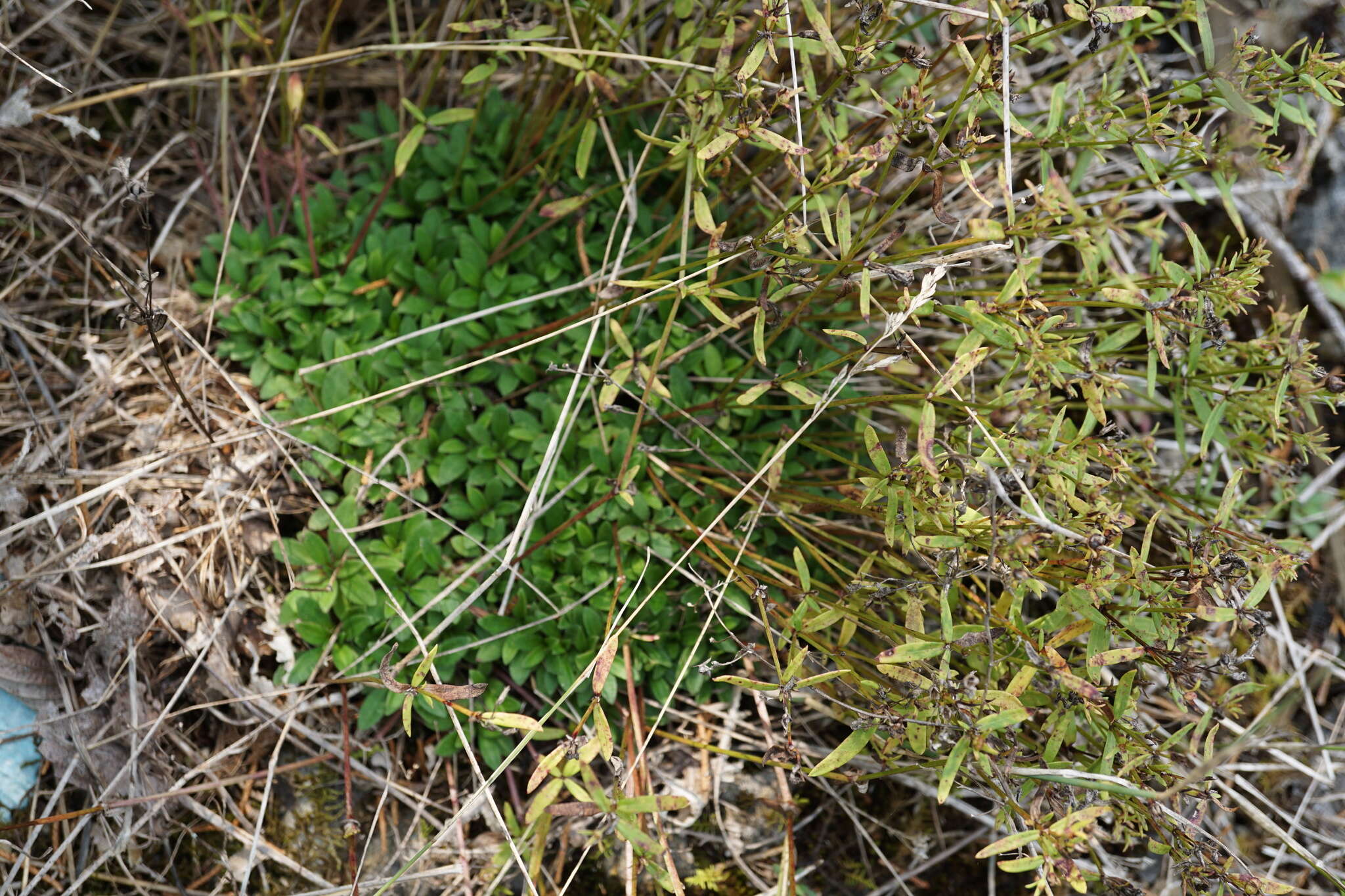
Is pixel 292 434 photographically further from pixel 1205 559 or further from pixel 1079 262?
pixel 1079 262

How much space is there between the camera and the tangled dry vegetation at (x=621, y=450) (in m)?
1.65

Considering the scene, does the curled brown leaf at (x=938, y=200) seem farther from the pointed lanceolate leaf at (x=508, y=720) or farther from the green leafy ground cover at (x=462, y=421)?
the pointed lanceolate leaf at (x=508, y=720)

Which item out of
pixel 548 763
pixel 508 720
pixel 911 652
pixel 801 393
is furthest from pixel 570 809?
pixel 801 393

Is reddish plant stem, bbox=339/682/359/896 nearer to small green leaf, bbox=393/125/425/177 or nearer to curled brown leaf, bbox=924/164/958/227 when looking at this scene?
small green leaf, bbox=393/125/425/177

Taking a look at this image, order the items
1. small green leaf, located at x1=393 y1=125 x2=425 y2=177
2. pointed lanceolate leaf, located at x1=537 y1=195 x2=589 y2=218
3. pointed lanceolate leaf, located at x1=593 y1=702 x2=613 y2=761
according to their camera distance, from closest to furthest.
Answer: pointed lanceolate leaf, located at x1=593 y1=702 x2=613 y2=761 < small green leaf, located at x1=393 y1=125 x2=425 y2=177 < pointed lanceolate leaf, located at x1=537 y1=195 x2=589 y2=218

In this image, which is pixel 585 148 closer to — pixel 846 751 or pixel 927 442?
pixel 927 442

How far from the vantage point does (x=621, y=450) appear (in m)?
2.28

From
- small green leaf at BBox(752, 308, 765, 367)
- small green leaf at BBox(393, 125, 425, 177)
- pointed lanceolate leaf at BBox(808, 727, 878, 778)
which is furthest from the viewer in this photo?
small green leaf at BBox(393, 125, 425, 177)

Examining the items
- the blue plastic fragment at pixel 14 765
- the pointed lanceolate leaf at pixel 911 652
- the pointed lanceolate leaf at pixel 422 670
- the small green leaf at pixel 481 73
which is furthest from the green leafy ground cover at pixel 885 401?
the blue plastic fragment at pixel 14 765

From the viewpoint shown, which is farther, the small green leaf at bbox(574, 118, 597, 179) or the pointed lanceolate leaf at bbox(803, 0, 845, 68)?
the small green leaf at bbox(574, 118, 597, 179)

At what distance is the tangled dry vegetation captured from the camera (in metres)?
1.65

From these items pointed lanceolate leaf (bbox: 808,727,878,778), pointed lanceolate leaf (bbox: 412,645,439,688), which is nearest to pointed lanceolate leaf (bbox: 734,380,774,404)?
pointed lanceolate leaf (bbox: 808,727,878,778)

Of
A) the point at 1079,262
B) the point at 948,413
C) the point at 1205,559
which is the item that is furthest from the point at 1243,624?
the point at 1079,262

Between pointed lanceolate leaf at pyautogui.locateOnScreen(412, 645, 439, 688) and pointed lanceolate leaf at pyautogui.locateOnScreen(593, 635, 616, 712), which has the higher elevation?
pointed lanceolate leaf at pyautogui.locateOnScreen(412, 645, 439, 688)
